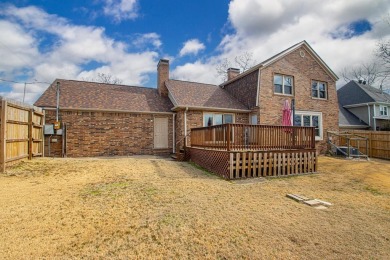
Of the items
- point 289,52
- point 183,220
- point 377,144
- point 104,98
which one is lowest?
point 183,220

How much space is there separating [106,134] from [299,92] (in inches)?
523

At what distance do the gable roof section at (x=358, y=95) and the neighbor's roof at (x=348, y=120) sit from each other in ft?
5.42

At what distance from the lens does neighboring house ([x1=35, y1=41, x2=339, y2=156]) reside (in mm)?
12500

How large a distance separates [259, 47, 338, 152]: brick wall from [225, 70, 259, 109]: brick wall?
596 millimetres

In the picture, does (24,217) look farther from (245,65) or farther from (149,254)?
(245,65)

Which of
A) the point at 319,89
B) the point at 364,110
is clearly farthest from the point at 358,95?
the point at 319,89

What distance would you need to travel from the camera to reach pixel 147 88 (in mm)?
16688

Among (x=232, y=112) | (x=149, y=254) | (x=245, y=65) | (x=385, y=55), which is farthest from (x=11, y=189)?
(x=245, y=65)

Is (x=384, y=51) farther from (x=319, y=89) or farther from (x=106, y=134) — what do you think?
(x=106, y=134)

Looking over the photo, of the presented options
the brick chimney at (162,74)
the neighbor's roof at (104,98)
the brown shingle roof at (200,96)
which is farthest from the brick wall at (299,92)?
the brick chimney at (162,74)

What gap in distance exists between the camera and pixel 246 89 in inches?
599

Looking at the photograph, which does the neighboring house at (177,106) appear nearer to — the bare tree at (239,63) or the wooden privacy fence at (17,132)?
the wooden privacy fence at (17,132)

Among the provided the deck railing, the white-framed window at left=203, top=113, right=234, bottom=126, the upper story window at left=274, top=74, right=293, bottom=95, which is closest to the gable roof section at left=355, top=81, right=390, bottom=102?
the upper story window at left=274, top=74, right=293, bottom=95

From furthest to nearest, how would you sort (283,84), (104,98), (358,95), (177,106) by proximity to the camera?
(358,95) < (283,84) < (104,98) < (177,106)
